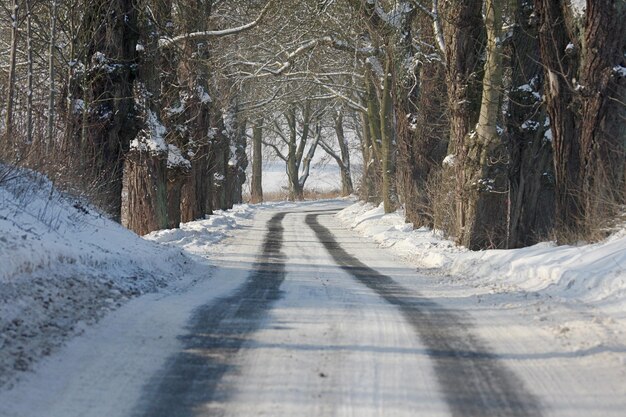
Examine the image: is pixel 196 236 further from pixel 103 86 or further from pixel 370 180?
pixel 370 180

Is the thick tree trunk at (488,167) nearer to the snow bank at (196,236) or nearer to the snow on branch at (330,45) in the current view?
the snow bank at (196,236)

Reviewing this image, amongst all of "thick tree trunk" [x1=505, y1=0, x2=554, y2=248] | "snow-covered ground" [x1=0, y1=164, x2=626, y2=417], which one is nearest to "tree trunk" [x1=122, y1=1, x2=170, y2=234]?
"snow-covered ground" [x1=0, y1=164, x2=626, y2=417]

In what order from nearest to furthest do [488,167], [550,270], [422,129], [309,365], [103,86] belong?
1. [309,365]
2. [550,270]
3. [103,86]
4. [488,167]
5. [422,129]

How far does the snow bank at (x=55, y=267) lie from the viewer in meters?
6.05

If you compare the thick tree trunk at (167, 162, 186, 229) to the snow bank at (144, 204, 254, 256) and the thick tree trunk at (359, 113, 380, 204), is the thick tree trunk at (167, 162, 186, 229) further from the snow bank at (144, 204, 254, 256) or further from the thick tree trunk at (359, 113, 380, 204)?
the thick tree trunk at (359, 113, 380, 204)

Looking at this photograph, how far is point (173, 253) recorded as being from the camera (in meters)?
12.8

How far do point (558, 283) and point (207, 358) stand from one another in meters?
5.09

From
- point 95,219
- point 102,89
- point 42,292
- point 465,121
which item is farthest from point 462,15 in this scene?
point 42,292

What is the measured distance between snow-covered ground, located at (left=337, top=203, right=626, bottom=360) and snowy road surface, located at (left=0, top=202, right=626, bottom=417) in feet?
1.13

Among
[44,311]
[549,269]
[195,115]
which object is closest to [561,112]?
[549,269]

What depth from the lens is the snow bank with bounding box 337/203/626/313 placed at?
8.30m

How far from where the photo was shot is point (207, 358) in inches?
234

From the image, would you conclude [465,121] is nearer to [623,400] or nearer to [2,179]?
[2,179]

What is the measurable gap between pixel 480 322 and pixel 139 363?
139 inches
